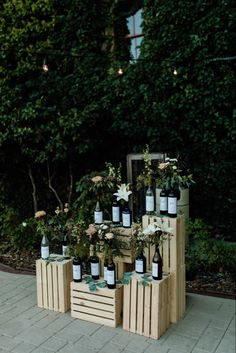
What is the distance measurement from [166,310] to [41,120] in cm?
393

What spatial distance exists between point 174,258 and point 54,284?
1.25 metres

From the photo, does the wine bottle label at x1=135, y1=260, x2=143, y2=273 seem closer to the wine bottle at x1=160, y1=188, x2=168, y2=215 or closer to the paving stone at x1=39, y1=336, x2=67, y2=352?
the wine bottle at x1=160, y1=188, x2=168, y2=215

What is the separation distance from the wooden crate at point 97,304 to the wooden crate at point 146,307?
0.10 meters

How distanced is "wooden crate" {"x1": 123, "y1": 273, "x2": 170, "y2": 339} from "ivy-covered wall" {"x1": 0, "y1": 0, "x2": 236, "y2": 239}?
295 cm

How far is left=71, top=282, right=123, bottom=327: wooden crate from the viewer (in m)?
3.27

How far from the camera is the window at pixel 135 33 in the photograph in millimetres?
6363

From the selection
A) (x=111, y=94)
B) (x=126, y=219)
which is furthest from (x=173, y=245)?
(x=111, y=94)

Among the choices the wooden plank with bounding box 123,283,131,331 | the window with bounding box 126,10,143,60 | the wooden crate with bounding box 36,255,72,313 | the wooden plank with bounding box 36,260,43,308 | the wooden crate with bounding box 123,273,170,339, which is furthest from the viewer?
the window with bounding box 126,10,143,60

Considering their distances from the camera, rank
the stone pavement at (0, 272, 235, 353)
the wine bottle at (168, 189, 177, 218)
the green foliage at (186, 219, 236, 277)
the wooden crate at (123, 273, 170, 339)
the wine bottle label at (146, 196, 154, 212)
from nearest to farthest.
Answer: the stone pavement at (0, 272, 235, 353) < the wooden crate at (123, 273, 170, 339) < the wine bottle at (168, 189, 177, 218) < the wine bottle label at (146, 196, 154, 212) < the green foliage at (186, 219, 236, 277)

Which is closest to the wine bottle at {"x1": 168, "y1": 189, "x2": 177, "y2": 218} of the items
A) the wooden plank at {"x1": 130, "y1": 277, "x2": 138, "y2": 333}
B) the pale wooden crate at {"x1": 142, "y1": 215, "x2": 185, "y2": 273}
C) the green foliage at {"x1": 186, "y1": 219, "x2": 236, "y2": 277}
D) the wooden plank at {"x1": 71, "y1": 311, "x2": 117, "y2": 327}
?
the pale wooden crate at {"x1": 142, "y1": 215, "x2": 185, "y2": 273}

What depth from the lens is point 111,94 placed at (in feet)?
19.8

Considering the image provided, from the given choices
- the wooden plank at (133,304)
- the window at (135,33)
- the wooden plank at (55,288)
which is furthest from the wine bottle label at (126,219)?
the window at (135,33)

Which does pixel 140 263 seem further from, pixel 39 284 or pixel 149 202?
pixel 39 284

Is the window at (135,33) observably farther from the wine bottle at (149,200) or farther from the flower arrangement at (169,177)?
the wine bottle at (149,200)
